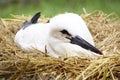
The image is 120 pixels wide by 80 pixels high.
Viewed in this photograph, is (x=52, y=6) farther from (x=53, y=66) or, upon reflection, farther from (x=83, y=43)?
(x=53, y=66)

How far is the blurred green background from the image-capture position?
9.17m

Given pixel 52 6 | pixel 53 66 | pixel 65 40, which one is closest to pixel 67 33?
pixel 65 40

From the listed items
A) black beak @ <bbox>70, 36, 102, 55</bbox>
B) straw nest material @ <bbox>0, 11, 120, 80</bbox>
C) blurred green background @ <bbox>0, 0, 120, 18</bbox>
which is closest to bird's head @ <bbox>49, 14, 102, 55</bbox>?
black beak @ <bbox>70, 36, 102, 55</bbox>

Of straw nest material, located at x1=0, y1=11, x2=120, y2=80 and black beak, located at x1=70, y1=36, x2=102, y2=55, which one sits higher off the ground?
black beak, located at x1=70, y1=36, x2=102, y2=55

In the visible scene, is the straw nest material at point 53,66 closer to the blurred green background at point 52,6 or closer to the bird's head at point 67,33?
the bird's head at point 67,33

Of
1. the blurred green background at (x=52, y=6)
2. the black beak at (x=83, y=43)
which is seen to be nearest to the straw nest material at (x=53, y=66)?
the black beak at (x=83, y=43)

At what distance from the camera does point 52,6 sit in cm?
949

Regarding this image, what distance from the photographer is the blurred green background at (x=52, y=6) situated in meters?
9.17

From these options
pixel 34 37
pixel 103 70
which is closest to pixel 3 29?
pixel 34 37

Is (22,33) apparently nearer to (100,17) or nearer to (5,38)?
(5,38)

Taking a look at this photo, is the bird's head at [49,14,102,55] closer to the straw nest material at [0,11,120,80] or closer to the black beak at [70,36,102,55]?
the black beak at [70,36,102,55]

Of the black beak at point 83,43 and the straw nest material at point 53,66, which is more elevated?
the black beak at point 83,43

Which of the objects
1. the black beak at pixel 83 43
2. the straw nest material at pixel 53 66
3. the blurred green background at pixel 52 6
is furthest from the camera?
the blurred green background at pixel 52 6

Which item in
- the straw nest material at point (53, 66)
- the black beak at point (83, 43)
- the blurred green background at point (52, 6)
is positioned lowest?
the straw nest material at point (53, 66)
